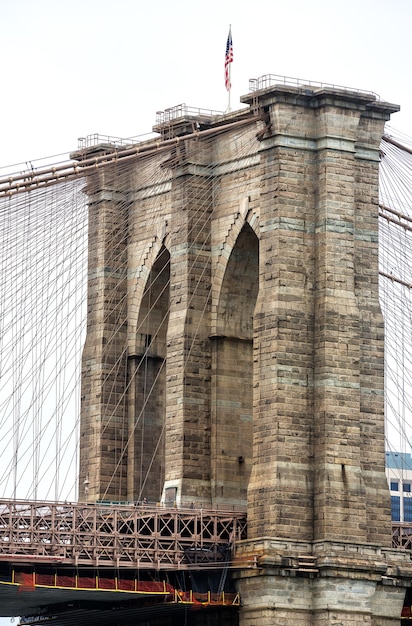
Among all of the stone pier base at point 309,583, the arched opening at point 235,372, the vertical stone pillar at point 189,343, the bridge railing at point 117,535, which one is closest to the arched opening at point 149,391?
the vertical stone pillar at point 189,343

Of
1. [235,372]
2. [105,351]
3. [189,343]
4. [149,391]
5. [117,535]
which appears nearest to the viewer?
[117,535]

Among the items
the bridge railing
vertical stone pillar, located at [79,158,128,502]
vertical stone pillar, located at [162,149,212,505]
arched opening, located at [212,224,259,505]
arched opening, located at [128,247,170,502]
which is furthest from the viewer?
vertical stone pillar, located at [79,158,128,502]

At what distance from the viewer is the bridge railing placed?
347 ft

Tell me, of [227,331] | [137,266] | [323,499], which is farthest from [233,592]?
[137,266]

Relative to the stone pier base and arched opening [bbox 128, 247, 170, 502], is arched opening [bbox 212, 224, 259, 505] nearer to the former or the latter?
arched opening [bbox 128, 247, 170, 502]

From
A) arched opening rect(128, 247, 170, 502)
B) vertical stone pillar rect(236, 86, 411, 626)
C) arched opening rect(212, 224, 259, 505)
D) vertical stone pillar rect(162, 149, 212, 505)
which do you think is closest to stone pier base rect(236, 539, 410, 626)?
vertical stone pillar rect(236, 86, 411, 626)

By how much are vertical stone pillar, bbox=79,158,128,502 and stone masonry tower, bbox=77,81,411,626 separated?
14 cm

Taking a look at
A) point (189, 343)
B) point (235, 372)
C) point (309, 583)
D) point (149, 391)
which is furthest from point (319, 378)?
point (149, 391)

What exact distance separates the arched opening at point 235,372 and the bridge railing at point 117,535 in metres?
6.05

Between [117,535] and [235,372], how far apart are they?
15.5 m

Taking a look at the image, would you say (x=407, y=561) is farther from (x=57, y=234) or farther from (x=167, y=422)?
(x=57, y=234)

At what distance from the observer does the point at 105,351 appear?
127 metres

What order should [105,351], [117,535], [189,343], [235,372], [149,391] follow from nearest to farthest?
[117,535] → [189,343] → [235,372] → [149,391] → [105,351]

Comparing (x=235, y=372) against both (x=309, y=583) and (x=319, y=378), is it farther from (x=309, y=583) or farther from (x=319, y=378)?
(x=309, y=583)
